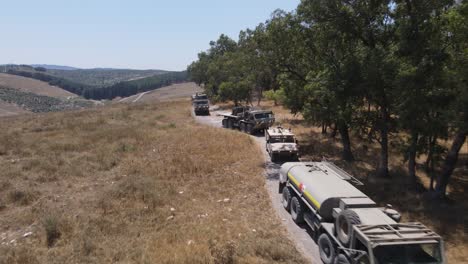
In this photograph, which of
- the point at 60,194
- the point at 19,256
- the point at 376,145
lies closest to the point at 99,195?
the point at 60,194

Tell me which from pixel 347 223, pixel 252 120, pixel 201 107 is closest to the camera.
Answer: pixel 347 223

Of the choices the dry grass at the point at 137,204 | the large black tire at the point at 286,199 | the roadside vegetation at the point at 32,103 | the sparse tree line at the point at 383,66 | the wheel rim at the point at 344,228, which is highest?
the sparse tree line at the point at 383,66

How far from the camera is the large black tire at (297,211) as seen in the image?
11.8 metres

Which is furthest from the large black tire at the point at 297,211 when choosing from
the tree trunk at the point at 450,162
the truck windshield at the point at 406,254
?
the tree trunk at the point at 450,162

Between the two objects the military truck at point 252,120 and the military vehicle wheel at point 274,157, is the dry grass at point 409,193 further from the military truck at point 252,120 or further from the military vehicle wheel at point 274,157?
the military truck at point 252,120

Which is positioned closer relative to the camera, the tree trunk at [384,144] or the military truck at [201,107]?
the tree trunk at [384,144]

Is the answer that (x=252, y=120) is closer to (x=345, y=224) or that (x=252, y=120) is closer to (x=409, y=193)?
(x=409, y=193)

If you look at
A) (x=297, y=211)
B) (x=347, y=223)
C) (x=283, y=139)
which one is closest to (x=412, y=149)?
(x=297, y=211)

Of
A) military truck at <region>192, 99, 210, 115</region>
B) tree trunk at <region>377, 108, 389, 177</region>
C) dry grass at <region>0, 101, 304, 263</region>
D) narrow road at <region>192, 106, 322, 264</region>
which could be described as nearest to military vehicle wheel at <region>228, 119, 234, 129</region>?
dry grass at <region>0, 101, 304, 263</region>

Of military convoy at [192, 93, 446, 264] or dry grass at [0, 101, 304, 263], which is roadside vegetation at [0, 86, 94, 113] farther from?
military convoy at [192, 93, 446, 264]

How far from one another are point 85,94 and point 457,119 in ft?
650

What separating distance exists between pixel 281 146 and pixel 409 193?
24.6 ft

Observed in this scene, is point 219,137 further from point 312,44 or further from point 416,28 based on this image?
point 416,28

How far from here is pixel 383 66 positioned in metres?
13.8
